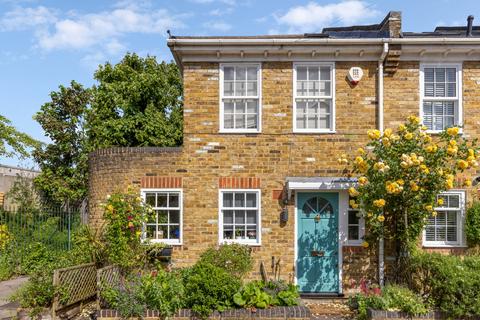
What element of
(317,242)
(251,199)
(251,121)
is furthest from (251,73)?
(317,242)

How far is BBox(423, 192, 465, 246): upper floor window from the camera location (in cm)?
1042

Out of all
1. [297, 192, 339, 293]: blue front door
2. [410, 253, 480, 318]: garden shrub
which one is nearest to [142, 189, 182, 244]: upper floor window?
[297, 192, 339, 293]: blue front door

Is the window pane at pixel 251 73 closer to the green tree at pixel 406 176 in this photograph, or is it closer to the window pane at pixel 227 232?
the green tree at pixel 406 176

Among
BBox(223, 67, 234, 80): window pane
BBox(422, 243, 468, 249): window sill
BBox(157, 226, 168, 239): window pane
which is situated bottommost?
BBox(422, 243, 468, 249): window sill

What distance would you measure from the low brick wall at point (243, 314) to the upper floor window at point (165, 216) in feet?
10.3

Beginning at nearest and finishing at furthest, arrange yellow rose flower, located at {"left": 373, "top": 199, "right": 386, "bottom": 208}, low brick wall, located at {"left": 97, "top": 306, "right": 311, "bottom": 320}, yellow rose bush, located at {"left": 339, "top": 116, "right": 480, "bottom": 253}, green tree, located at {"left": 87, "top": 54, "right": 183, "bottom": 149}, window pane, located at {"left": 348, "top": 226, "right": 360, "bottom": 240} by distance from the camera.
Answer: low brick wall, located at {"left": 97, "top": 306, "right": 311, "bottom": 320} → yellow rose flower, located at {"left": 373, "top": 199, "right": 386, "bottom": 208} → yellow rose bush, located at {"left": 339, "top": 116, "right": 480, "bottom": 253} → window pane, located at {"left": 348, "top": 226, "right": 360, "bottom": 240} → green tree, located at {"left": 87, "top": 54, "right": 183, "bottom": 149}

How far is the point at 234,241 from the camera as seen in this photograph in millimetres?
10430

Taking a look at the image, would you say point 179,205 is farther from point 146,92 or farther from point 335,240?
point 146,92

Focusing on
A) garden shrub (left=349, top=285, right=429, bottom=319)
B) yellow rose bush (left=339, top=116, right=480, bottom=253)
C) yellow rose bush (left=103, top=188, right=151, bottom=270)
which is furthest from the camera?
yellow rose bush (left=103, top=188, right=151, bottom=270)

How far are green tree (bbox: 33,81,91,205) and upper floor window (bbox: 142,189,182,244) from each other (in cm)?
1197

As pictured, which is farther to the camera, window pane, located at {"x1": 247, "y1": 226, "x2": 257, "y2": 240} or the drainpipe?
window pane, located at {"x1": 247, "y1": 226, "x2": 257, "y2": 240}

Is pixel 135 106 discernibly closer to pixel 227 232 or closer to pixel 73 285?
pixel 227 232

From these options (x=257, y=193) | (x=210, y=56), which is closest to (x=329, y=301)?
(x=257, y=193)

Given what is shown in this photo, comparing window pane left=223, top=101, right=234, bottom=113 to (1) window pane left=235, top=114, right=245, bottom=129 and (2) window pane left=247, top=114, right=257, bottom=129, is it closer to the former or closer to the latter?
(1) window pane left=235, top=114, right=245, bottom=129
